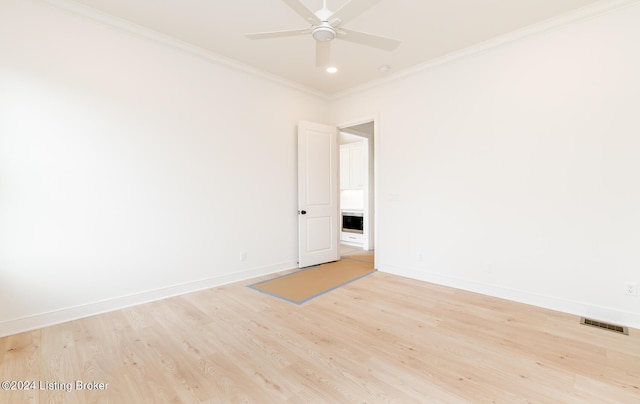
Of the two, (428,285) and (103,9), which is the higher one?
(103,9)

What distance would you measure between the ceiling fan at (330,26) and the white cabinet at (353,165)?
4.05 meters

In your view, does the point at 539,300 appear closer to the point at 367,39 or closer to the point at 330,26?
the point at 367,39

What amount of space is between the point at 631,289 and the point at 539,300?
0.71 m

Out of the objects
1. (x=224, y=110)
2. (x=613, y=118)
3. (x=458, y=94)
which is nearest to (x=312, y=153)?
(x=224, y=110)

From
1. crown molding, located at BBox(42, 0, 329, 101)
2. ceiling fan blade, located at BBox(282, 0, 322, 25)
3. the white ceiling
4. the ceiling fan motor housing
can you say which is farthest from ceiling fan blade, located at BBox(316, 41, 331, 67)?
crown molding, located at BBox(42, 0, 329, 101)

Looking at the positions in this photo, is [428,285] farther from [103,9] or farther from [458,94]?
[103,9]

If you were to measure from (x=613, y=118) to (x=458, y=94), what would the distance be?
4.93 feet

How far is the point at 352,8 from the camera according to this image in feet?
6.02

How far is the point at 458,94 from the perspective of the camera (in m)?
3.60

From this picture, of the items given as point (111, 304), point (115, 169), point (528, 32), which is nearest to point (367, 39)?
point (528, 32)

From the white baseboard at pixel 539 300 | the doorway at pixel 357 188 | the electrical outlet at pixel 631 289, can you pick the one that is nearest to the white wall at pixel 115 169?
the white baseboard at pixel 539 300

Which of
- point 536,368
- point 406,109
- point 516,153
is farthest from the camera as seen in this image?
point 406,109

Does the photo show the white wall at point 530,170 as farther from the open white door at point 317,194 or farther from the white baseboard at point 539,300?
the open white door at point 317,194

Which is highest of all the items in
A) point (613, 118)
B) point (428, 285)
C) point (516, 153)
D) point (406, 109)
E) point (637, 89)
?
point (406, 109)
